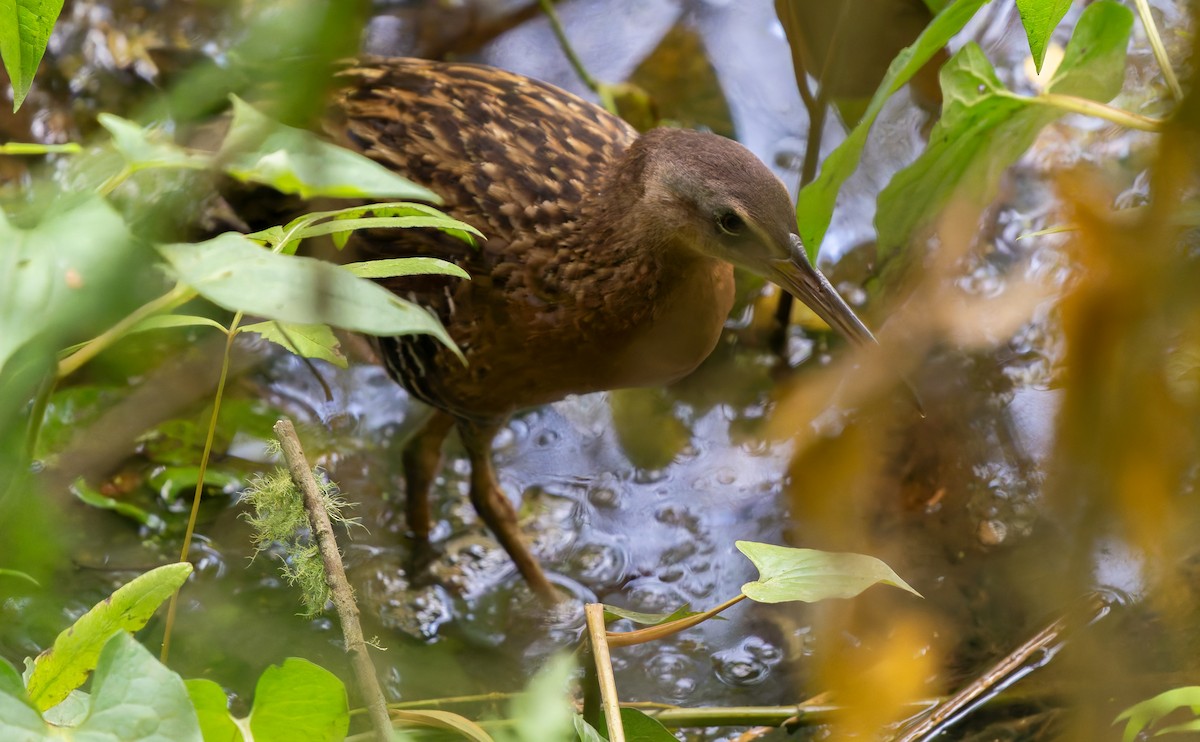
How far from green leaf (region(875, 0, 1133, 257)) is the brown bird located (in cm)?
25

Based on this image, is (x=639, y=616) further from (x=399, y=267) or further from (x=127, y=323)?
(x=127, y=323)

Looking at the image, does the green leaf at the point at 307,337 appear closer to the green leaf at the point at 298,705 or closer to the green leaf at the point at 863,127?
the green leaf at the point at 298,705

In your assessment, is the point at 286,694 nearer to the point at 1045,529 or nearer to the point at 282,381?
the point at 1045,529

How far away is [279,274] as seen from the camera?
968 millimetres

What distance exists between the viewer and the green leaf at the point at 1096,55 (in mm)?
2039

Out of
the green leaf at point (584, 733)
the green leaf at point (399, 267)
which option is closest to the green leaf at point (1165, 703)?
the green leaf at point (584, 733)

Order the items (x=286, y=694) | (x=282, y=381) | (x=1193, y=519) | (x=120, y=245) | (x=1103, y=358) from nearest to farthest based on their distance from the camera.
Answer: (x=1103, y=358) < (x=120, y=245) < (x=286, y=694) < (x=1193, y=519) < (x=282, y=381)

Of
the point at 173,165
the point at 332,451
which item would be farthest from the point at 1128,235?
the point at 332,451

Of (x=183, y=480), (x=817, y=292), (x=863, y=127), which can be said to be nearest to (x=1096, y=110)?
(x=863, y=127)

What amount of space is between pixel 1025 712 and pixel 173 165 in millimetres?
1894

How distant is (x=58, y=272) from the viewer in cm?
87

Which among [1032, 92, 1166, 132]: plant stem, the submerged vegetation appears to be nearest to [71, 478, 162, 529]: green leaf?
the submerged vegetation

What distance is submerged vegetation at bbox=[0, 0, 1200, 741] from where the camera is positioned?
2.80ft

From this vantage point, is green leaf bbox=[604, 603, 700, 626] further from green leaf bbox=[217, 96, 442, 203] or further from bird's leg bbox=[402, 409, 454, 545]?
bird's leg bbox=[402, 409, 454, 545]
